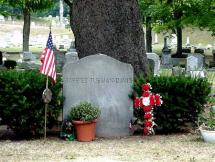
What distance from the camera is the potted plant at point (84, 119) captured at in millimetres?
10180

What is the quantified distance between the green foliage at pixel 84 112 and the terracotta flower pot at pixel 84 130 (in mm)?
88

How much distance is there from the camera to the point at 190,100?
1077 centimetres

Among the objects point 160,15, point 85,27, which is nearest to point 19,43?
point 160,15

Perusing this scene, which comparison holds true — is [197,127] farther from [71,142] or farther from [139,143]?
[71,142]

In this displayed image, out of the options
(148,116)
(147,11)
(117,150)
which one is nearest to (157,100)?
(148,116)

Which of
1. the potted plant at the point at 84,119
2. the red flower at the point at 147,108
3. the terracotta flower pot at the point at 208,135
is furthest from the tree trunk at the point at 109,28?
the terracotta flower pot at the point at 208,135

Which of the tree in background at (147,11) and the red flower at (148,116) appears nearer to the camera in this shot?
the red flower at (148,116)

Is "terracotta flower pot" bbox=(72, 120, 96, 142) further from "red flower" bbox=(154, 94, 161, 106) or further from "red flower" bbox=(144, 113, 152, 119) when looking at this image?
"red flower" bbox=(154, 94, 161, 106)

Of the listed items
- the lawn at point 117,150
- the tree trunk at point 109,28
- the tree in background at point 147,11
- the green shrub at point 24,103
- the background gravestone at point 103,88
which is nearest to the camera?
the lawn at point 117,150

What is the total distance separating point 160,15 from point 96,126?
26.5m

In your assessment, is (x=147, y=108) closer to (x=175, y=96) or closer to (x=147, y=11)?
(x=175, y=96)

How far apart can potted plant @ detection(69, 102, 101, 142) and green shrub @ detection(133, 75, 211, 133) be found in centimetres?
105

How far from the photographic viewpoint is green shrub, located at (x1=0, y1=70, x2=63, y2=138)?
10.1 meters

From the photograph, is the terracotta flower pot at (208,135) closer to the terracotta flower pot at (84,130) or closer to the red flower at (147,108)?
the red flower at (147,108)
